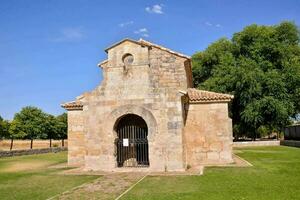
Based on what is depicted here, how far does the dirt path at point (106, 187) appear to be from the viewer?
10500 millimetres

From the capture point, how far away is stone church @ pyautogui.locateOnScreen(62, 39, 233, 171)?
53.6 feet

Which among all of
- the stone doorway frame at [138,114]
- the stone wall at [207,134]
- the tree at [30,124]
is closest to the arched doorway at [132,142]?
the stone doorway frame at [138,114]

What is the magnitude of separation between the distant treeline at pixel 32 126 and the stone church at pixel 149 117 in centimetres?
3170

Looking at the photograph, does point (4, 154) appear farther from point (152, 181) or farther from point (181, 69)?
point (152, 181)

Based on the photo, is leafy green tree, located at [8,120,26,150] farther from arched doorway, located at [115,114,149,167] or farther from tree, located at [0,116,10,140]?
arched doorway, located at [115,114,149,167]

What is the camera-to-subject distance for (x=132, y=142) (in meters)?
17.7

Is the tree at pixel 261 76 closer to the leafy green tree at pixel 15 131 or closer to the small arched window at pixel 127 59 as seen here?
the small arched window at pixel 127 59

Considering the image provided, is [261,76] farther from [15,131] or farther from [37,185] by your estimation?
[15,131]

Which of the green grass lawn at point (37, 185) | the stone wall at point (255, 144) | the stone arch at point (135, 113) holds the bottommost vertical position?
the green grass lawn at point (37, 185)

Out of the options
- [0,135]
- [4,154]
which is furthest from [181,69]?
[0,135]

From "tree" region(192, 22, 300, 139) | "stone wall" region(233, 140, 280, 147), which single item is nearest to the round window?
"tree" region(192, 22, 300, 139)

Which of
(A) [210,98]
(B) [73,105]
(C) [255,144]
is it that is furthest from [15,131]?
(A) [210,98]

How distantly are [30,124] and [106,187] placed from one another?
45182 mm

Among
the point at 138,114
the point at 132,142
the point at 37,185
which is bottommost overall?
the point at 37,185
